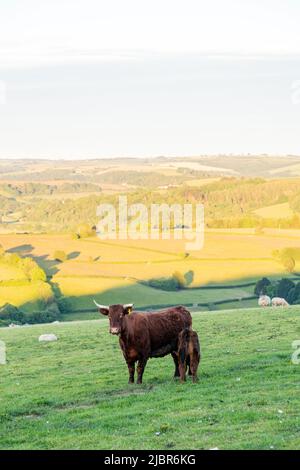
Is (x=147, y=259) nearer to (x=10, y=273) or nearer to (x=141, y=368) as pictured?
(x=10, y=273)

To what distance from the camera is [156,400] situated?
1794cm

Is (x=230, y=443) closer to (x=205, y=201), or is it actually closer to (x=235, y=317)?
(x=235, y=317)

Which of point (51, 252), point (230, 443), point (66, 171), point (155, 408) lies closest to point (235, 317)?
point (155, 408)

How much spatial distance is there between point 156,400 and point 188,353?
2171 millimetres

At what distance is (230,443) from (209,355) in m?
10.1

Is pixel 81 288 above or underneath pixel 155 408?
underneath

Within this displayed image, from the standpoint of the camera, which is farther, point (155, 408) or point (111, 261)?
point (111, 261)

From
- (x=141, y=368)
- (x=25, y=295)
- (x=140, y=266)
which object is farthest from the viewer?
(x=140, y=266)

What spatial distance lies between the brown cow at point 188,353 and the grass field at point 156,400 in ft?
1.31

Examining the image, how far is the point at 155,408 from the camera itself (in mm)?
17094

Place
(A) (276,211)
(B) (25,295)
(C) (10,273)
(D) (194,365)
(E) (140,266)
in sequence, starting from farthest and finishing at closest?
(A) (276,211) → (E) (140,266) → (C) (10,273) → (B) (25,295) → (D) (194,365)

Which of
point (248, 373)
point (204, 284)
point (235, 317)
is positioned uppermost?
point (248, 373)

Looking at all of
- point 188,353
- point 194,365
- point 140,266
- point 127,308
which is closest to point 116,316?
point 127,308

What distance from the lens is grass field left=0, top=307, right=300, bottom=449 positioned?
1461 centimetres
